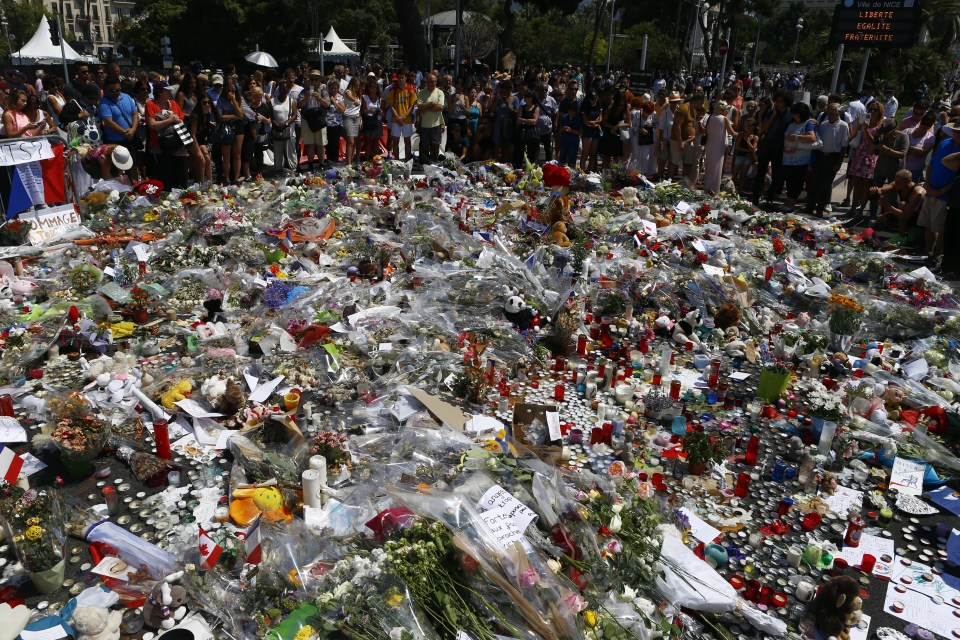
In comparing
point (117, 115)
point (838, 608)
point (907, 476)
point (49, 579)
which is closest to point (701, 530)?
point (838, 608)

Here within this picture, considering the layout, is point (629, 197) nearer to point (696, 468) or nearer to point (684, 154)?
point (684, 154)

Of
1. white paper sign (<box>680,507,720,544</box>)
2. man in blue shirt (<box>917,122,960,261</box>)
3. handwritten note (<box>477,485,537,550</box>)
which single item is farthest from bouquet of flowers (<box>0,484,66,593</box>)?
man in blue shirt (<box>917,122,960,261</box>)

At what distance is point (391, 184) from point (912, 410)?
7.67 metres

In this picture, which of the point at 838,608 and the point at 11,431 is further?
the point at 11,431

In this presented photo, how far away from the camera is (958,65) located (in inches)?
1502

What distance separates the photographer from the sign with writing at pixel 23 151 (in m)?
7.85

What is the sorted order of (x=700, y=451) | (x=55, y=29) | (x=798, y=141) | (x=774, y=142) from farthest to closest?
(x=55, y=29) → (x=774, y=142) → (x=798, y=141) → (x=700, y=451)

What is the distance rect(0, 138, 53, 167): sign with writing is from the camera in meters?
7.85

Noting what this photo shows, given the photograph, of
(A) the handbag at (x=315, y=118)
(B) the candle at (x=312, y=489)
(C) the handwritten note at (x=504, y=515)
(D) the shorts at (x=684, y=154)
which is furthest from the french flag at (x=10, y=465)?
(D) the shorts at (x=684, y=154)

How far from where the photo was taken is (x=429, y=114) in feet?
41.7

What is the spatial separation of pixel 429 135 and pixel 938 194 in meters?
8.21

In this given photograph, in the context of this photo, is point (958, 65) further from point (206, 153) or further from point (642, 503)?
point (642, 503)

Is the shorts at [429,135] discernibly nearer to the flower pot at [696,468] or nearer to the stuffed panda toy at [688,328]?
the stuffed panda toy at [688,328]

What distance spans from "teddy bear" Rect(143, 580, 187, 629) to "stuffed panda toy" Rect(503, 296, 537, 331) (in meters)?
3.75
